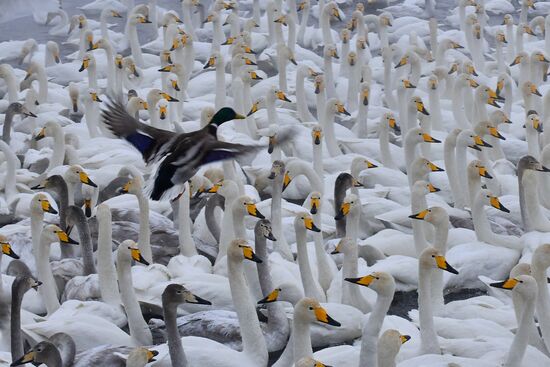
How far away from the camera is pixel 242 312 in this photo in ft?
28.7

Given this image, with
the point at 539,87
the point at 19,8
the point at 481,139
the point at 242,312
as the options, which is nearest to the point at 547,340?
the point at 242,312

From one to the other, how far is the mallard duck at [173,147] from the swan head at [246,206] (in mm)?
515

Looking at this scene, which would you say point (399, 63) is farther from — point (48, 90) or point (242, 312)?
point (242, 312)

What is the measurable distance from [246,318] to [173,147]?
161cm

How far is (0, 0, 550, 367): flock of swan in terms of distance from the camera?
8.58 metres

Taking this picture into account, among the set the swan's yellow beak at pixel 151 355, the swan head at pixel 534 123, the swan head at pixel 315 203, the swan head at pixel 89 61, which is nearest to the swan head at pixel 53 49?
the swan head at pixel 89 61

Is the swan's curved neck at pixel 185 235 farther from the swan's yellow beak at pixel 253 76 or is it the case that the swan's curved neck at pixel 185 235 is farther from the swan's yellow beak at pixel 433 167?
the swan's yellow beak at pixel 253 76

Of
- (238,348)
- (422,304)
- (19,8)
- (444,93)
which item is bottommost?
(19,8)

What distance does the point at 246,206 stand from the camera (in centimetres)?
1006

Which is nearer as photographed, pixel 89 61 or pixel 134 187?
pixel 134 187

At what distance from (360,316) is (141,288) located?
5.55 feet

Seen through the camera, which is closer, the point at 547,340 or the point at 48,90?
the point at 547,340

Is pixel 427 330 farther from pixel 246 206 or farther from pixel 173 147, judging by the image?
pixel 173 147

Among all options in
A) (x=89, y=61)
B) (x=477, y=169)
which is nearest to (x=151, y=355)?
(x=477, y=169)
